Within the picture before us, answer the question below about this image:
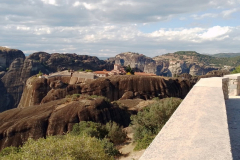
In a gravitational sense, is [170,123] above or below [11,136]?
above

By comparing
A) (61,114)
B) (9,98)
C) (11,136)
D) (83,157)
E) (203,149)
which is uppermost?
(203,149)

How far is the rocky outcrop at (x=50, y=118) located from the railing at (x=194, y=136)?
24241 millimetres

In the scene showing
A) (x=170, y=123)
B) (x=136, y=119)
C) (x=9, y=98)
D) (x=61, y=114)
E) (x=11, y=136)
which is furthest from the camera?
(x=9, y=98)

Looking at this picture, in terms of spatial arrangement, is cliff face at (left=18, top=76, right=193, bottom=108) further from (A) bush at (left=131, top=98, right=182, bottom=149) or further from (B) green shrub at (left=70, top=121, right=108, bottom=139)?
(A) bush at (left=131, top=98, right=182, bottom=149)

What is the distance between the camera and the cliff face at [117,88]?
54250mm

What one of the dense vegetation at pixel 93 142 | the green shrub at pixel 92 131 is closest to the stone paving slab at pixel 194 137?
the dense vegetation at pixel 93 142

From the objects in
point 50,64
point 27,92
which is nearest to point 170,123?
point 27,92

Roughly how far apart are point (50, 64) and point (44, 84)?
60885 millimetres

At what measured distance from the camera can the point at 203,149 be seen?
329 cm

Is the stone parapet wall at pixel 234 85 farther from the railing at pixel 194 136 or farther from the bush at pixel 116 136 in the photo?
the bush at pixel 116 136

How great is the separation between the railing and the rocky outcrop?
79.5 feet

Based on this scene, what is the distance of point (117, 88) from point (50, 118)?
1145 inches

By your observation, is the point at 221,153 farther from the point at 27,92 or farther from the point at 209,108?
the point at 27,92

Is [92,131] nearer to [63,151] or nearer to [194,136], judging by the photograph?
[63,151]
